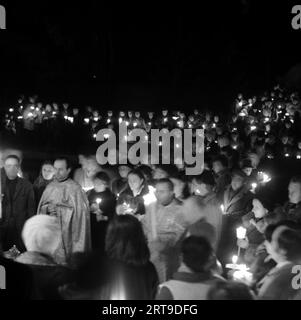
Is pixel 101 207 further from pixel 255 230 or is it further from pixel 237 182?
pixel 255 230

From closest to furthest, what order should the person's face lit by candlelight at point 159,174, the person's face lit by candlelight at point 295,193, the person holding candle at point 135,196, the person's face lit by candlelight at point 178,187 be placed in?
the person's face lit by candlelight at point 295,193, the person's face lit by candlelight at point 178,187, the person holding candle at point 135,196, the person's face lit by candlelight at point 159,174

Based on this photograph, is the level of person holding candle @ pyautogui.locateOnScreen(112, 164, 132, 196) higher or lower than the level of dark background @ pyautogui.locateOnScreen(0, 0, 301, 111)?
lower

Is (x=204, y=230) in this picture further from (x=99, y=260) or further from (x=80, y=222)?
(x=80, y=222)

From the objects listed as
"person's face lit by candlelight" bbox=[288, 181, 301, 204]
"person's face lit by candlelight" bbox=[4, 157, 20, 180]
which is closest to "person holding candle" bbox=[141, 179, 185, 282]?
"person's face lit by candlelight" bbox=[288, 181, 301, 204]

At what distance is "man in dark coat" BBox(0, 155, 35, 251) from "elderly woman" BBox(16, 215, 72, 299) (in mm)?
2765

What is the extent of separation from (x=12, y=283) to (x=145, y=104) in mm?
29635

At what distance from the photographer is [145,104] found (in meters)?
32.8

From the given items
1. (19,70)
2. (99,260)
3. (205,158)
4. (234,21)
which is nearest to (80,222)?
(99,260)

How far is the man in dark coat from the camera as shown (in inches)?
268

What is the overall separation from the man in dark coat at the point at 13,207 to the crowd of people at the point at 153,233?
1 centimetres

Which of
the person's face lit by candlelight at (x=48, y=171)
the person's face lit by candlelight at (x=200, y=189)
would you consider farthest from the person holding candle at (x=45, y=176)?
the person's face lit by candlelight at (x=200, y=189)

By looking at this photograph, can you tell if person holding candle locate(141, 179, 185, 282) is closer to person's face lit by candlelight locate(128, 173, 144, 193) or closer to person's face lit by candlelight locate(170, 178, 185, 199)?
person's face lit by candlelight locate(170, 178, 185, 199)

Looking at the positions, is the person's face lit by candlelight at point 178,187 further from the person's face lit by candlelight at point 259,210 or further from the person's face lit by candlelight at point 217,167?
the person's face lit by candlelight at point 217,167

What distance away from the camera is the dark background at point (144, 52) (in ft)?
96.6
